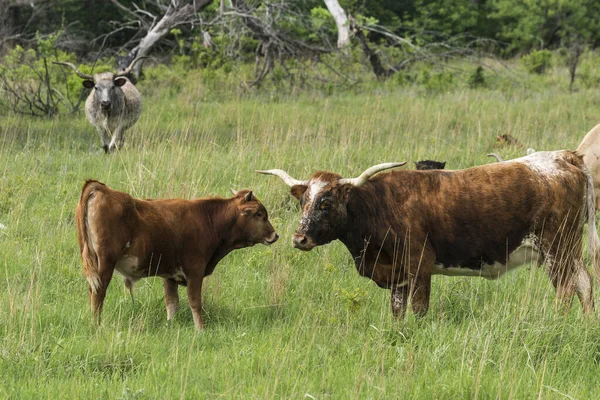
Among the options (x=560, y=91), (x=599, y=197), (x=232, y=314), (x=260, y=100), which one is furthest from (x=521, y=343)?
(x=560, y=91)

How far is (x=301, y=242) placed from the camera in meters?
6.08

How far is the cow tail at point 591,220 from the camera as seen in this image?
662 centimetres

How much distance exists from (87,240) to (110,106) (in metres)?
7.66

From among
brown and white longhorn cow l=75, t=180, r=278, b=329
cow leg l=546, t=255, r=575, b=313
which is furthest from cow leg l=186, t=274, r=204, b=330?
cow leg l=546, t=255, r=575, b=313

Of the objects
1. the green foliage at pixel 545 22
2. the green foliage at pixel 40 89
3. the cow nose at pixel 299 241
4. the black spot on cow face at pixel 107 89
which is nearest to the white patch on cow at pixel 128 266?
the cow nose at pixel 299 241

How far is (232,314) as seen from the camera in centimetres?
651

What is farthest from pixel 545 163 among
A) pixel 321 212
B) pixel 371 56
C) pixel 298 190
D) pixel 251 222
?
pixel 371 56

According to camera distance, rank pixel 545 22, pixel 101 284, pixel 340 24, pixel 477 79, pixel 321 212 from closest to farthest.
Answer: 1. pixel 101 284
2. pixel 321 212
3. pixel 477 79
4. pixel 340 24
5. pixel 545 22

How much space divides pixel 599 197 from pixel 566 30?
25185 mm

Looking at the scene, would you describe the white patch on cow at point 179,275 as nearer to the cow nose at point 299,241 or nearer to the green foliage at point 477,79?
the cow nose at point 299,241

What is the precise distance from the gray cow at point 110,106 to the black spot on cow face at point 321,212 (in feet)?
24.1

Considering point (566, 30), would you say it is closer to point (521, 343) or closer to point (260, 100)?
point (260, 100)

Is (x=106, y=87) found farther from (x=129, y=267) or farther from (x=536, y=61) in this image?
(x=536, y=61)

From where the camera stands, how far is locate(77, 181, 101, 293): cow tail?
596 cm
